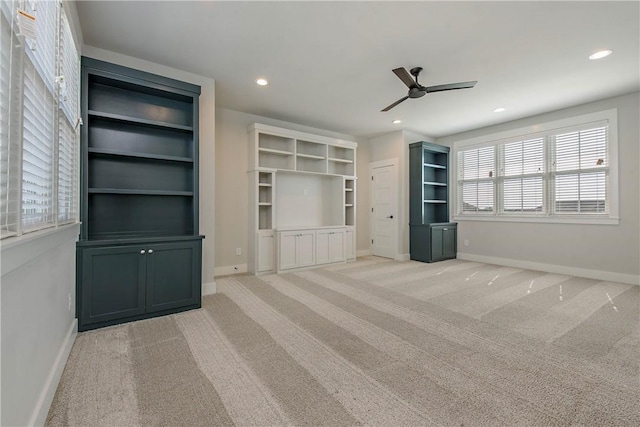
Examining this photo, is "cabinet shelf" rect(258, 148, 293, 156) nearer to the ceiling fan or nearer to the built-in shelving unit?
the built-in shelving unit

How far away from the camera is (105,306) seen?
2.54m

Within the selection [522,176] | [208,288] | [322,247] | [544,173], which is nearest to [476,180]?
[522,176]

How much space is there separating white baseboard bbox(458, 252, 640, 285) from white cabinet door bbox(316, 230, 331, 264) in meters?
3.06

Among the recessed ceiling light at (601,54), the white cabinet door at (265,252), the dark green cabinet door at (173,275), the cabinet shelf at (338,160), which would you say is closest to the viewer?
the dark green cabinet door at (173,275)

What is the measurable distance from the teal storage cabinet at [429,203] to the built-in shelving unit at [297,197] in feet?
4.27

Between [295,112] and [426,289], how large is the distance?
3467 millimetres

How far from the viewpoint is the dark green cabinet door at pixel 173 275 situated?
2783mm

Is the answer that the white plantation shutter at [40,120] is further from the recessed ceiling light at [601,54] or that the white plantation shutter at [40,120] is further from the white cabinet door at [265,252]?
the recessed ceiling light at [601,54]

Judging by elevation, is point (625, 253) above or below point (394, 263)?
above

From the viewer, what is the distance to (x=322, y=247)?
5.19 metres

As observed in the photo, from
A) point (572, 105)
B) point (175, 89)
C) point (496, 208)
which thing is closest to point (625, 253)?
point (496, 208)

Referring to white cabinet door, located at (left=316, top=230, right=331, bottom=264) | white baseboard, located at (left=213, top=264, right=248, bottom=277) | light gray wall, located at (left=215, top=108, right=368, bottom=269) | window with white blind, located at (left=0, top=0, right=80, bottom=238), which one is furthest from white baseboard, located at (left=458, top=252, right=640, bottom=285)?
window with white blind, located at (left=0, top=0, right=80, bottom=238)

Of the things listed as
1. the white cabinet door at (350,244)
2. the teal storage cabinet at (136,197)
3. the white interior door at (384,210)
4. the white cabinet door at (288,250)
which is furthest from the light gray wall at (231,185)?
the white interior door at (384,210)

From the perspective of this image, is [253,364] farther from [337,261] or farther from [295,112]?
[295,112]
